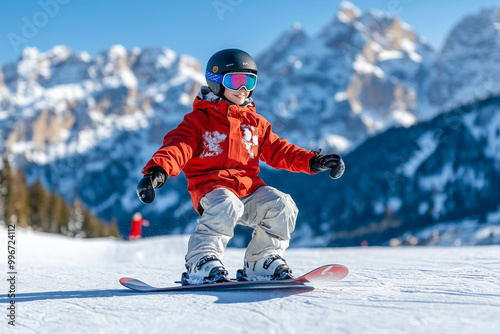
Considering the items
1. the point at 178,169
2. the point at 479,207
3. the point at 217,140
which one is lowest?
the point at 178,169

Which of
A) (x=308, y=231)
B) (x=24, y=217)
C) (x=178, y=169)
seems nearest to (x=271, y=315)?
(x=178, y=169)

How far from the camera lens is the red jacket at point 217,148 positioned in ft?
11.3

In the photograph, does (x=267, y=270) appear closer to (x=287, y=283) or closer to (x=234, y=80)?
Result: (x=287, y=283)

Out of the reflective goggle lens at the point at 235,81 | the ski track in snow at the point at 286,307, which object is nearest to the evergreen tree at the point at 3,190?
the ski track in snow at the point at 286,307

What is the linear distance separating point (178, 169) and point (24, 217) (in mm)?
41524

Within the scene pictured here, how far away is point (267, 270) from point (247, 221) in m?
0.39

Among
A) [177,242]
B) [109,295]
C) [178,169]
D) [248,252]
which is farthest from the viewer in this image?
[177,242]

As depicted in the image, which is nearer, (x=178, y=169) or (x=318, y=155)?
(x=178, y=169)

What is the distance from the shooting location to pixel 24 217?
40.2 metres

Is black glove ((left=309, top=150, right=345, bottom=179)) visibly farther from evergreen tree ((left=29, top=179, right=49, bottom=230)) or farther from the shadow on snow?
evergreen tree ((left=29, top=179, right=49, bottom=230))

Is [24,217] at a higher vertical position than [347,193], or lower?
lower

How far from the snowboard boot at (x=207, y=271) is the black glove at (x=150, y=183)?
2.00ft

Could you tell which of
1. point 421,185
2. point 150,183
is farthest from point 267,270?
point 421,185

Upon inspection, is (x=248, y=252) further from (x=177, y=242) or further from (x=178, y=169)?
(x=177, y=242)
